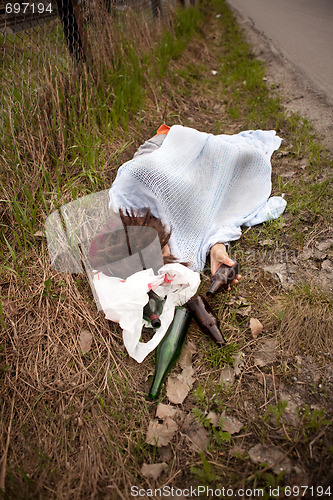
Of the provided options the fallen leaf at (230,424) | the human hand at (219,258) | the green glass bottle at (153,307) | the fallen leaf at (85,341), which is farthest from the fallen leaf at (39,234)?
the fallen leaf at (230,424)

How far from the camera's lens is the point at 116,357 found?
189 centimetres

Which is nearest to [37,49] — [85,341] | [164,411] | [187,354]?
A: [85,341]

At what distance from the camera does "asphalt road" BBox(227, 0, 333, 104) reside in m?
3.89

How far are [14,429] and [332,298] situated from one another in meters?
1.82

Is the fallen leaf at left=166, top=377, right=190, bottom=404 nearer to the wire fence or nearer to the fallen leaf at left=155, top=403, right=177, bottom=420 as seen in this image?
the fallen leaf at left=155, top=403, right=177, bottom=420

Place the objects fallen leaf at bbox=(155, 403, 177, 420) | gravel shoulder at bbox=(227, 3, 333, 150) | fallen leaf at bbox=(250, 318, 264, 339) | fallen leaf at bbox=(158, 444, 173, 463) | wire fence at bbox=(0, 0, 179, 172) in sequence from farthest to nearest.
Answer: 1. gravel shoulder at bbox=(227, 3, 333, 150)
2. wire fence at bbox=(0, 0, 179, 172)
3. fallen leaf at bbox=(250, 318, 264, 339)
4. fallen leaf at bbox=(155, 403, 177, 420)
5. fallen leaf at bbox=(158, 444, 173, 463)

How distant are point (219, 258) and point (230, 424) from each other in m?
1.02

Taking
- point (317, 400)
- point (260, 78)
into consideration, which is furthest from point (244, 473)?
point (260, 78)

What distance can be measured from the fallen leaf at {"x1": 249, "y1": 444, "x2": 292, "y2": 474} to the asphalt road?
3357 mm

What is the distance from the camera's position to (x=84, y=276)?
2.17 m

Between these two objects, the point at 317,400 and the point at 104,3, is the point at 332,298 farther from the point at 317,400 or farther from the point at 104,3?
the point at 104,3

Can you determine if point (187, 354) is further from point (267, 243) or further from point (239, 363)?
point (267, 243)

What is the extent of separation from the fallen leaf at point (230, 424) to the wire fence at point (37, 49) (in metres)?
2.12

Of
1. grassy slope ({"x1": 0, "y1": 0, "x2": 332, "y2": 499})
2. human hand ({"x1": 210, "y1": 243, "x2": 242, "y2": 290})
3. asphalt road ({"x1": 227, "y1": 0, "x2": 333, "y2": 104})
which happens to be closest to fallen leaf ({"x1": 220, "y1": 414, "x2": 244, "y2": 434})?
grassy slope ({"x1": 0, "y1": 0, "x2": 332, "y2": 499})
